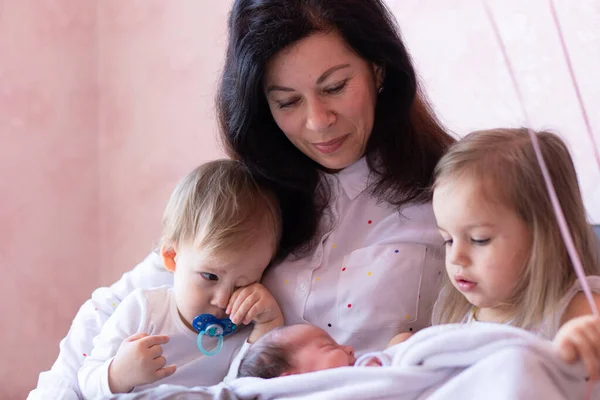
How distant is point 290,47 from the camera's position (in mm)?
1327

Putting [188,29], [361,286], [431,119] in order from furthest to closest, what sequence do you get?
[188,29]
[431,119]
[361,286]

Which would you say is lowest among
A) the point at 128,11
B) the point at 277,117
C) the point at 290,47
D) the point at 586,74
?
the point at 586,74

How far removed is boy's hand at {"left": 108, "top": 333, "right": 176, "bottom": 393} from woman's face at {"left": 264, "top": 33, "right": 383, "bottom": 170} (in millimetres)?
441

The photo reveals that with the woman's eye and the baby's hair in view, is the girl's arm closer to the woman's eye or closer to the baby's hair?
the baby's hair

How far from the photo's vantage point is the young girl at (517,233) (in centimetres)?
105

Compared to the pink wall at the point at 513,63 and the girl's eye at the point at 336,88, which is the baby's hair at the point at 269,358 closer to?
the girl's eye at the point at 336,88

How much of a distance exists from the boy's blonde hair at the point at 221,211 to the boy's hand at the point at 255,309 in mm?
88

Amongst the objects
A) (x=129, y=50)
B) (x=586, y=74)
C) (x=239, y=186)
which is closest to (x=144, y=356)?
(x=239, y=186)

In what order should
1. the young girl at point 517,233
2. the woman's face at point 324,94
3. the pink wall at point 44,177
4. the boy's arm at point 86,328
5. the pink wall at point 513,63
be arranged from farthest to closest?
1. the pink wall at point 44,177
2. the pink wall at point 513,63
3. the boy's arm at point 86,328
4. the woman's face at point 324,94
5. the young girl at point 517,233

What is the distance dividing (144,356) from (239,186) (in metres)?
0.35

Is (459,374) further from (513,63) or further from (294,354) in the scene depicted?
(513,63)

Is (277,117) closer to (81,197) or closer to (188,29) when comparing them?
(188,29)

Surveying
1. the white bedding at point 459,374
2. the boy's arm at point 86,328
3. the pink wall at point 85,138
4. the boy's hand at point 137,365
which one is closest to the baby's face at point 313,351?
the white bedding at point 459,374

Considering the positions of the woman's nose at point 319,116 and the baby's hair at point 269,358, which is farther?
the woman's nose at point 319,116
